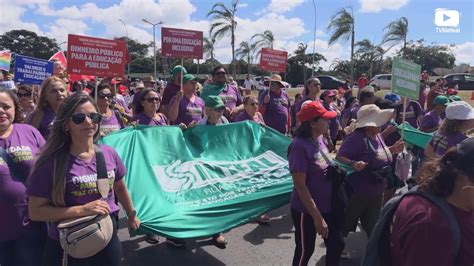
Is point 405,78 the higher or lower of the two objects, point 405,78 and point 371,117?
the higher

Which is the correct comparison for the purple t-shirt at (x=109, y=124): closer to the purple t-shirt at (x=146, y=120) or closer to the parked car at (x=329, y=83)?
the purple t-shirt at (x=146, y=120)

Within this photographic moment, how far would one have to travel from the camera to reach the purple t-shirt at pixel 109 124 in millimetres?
5203

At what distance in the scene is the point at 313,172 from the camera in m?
3.42

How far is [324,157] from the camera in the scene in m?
3.51

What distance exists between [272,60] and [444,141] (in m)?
5.61

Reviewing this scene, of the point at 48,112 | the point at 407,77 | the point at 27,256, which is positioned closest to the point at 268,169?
the point at 407,77

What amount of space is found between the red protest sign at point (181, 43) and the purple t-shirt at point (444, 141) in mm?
4590

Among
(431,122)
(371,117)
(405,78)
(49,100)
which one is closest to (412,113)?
(431,122)

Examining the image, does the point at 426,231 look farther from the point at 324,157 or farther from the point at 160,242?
the point at 160,242

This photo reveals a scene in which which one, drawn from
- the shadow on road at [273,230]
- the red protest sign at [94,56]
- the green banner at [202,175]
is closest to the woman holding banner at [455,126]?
the green banner at [202,175]

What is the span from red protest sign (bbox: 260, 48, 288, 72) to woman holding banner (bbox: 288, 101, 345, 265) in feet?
19.6

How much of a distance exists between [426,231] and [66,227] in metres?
1.88

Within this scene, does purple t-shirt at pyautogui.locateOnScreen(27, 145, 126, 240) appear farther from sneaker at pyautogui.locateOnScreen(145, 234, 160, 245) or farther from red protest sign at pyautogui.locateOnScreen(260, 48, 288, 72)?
red protest sign at pyautogui.locateOnScreen(260, 48, 288, 72)

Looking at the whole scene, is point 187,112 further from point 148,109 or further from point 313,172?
point 313,172
